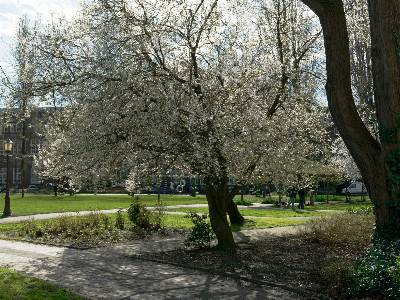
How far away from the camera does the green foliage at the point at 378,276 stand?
6512 millimetres

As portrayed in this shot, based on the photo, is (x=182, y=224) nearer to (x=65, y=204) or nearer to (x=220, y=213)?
(x=220, y=213)

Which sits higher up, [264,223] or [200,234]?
[200,234]

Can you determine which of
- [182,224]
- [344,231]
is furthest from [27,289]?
[182,224]

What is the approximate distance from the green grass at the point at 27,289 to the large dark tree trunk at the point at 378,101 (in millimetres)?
5515

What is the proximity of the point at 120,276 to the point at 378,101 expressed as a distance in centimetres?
581

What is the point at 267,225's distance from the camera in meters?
20.3

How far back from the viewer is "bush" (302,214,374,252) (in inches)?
526

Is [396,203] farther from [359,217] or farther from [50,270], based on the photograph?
[50,270]

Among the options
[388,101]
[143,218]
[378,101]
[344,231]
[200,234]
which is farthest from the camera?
[143,218]

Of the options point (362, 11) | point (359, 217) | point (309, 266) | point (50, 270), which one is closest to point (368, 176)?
point (309, 266)

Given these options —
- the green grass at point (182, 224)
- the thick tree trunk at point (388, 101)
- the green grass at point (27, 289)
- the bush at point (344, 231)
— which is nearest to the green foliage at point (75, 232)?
the green grass at point (182, 224)

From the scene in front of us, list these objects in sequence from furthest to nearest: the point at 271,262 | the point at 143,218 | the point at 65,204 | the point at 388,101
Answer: the point at 65,204 → the point at 143,218 → the point at 271,262 → the point at 388,101

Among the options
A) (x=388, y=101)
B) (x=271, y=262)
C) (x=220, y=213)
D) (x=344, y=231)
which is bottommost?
(x=271, y=262)

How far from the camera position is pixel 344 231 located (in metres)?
13.9
